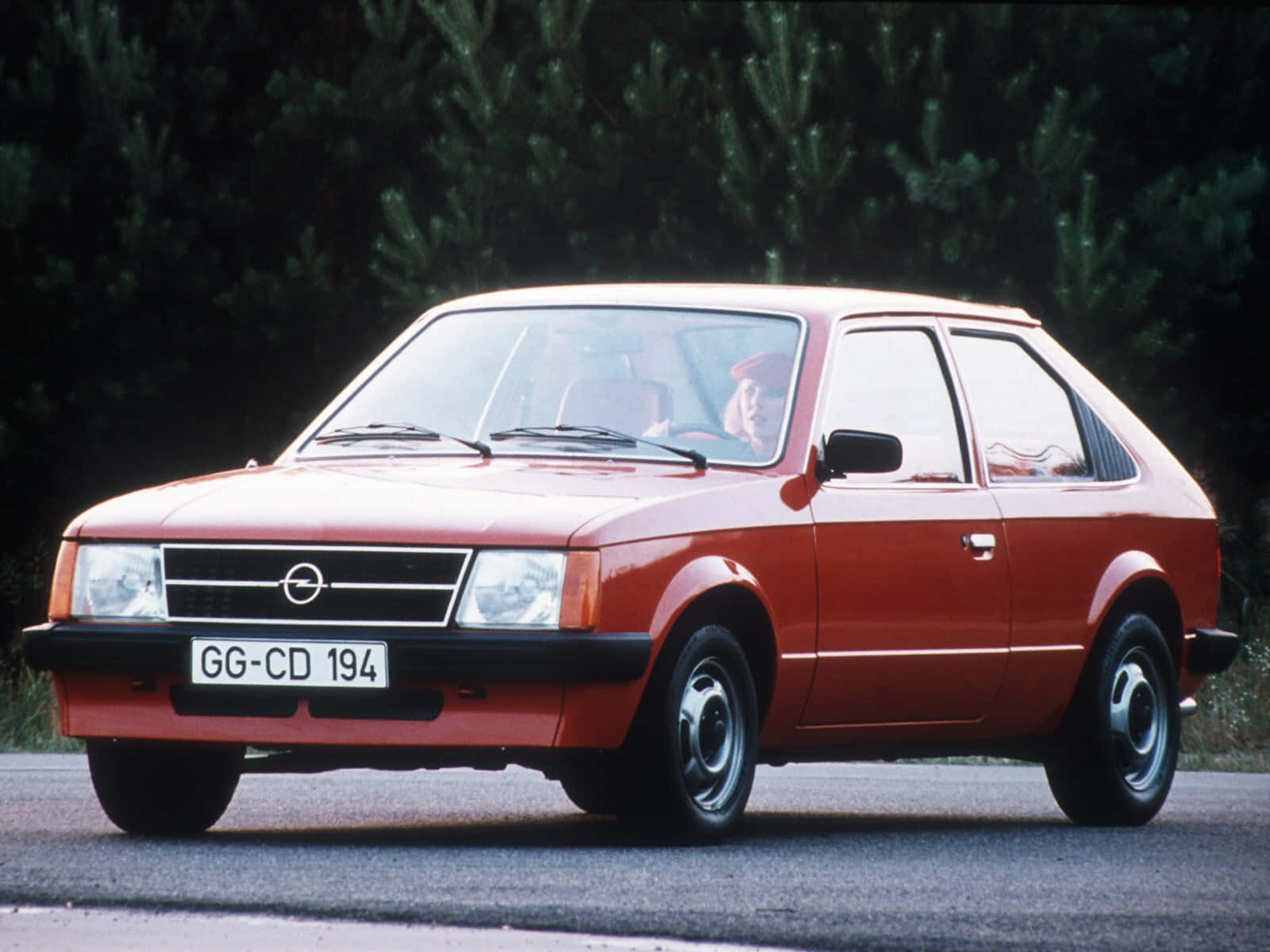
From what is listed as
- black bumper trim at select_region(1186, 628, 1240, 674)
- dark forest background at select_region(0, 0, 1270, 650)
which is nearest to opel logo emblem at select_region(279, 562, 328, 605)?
black bumper trim at select_region(1186, 628, 1240, 674)

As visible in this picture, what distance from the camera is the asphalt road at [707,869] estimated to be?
5777 mm

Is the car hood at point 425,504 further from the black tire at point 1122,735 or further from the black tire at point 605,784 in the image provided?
the black tire at point 1122,735

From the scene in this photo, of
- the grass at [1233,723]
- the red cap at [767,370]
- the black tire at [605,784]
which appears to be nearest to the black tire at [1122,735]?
the red cap at [767,370]

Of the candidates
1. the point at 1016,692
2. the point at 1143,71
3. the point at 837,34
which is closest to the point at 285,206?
the point at 837,34

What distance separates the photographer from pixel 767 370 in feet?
26.6

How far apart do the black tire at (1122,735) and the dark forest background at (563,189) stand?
8.60 m

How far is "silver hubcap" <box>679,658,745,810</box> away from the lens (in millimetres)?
7168

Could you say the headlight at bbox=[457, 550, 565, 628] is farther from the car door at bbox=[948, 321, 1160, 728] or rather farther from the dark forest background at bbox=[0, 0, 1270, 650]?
the dark forest background at bbox=[0, 0, 1270, 650]

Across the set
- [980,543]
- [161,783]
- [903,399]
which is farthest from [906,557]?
[161,783]

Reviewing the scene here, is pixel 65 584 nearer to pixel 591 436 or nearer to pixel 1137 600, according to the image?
pixel 591 436

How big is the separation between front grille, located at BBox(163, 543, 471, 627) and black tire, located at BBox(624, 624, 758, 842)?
645 millimetres

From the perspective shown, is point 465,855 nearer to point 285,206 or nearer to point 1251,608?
point 1251,608

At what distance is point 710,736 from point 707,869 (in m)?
0.61

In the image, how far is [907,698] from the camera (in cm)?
820
